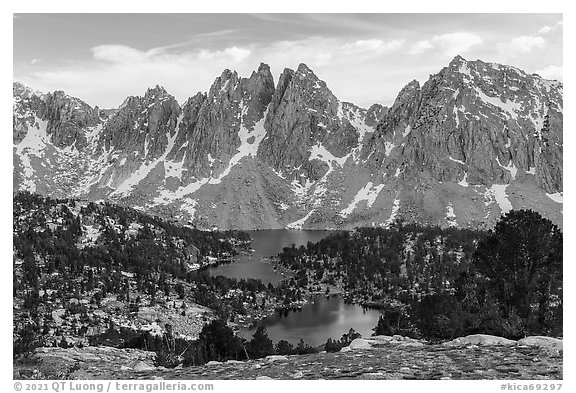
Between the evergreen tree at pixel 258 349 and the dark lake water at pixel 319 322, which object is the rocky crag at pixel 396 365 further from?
the dark lake water at pixel 319 322

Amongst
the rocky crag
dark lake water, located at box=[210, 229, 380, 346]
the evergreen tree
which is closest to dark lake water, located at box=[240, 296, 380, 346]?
dark lake water, located at box=[210, 229, 380, 346]

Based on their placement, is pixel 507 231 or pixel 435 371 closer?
pixel 435 371

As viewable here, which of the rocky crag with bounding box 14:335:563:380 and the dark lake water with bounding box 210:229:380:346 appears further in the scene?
the dark lake water with bounding box 210:229:380:346

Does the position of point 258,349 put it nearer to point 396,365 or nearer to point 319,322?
point 396,365

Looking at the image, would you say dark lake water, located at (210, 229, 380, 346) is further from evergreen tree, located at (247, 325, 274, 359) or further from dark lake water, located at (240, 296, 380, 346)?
evergreen tree, located at (247, 325, 274, 359)

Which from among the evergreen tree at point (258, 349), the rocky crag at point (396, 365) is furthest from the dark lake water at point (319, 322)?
the rocky crag at point (396, 365)

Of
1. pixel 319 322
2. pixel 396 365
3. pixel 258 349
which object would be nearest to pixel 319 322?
pixel 319 322
